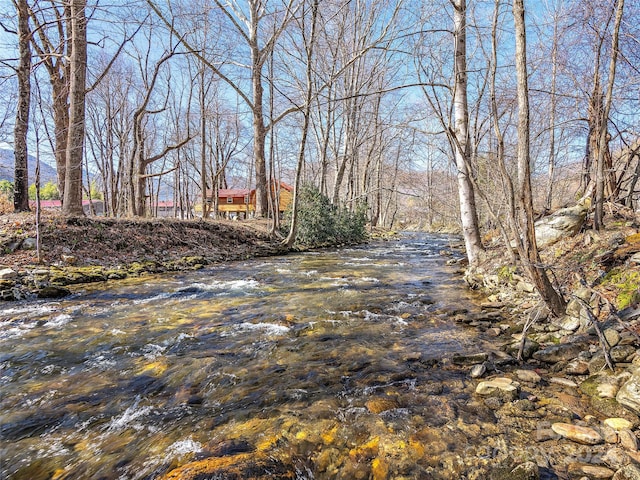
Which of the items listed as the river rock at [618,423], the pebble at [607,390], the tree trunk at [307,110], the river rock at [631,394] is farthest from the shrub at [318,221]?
the river rock at [618,423]

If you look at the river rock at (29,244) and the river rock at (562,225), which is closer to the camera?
the river rock at (562,225)

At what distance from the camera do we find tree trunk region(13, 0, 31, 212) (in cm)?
849

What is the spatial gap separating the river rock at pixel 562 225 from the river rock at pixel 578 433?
15.2 ft

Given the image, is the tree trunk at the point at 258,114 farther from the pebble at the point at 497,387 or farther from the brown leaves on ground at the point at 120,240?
the pebble at the point at 497,387

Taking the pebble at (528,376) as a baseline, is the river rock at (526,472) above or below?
below

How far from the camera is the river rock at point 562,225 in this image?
18.7ft

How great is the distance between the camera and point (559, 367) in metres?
2.78

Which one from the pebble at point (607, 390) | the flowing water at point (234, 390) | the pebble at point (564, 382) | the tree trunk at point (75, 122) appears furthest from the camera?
the tree trunk at point (75, 122)

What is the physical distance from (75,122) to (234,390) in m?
10.2

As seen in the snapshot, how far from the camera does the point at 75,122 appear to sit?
9.38 metres

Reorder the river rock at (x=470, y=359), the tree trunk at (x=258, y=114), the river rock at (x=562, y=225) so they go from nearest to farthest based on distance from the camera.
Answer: the river rock at (x=470, y=359)
the river rock at (x=562, y=225)
the tree trunk at (x=258, y=114)

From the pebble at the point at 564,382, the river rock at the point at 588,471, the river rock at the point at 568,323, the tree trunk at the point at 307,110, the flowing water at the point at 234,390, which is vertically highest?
the tree trunk at the point at 307,110

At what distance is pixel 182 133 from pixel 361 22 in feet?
54.4

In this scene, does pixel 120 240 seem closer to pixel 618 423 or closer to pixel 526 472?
pixel 526 472
